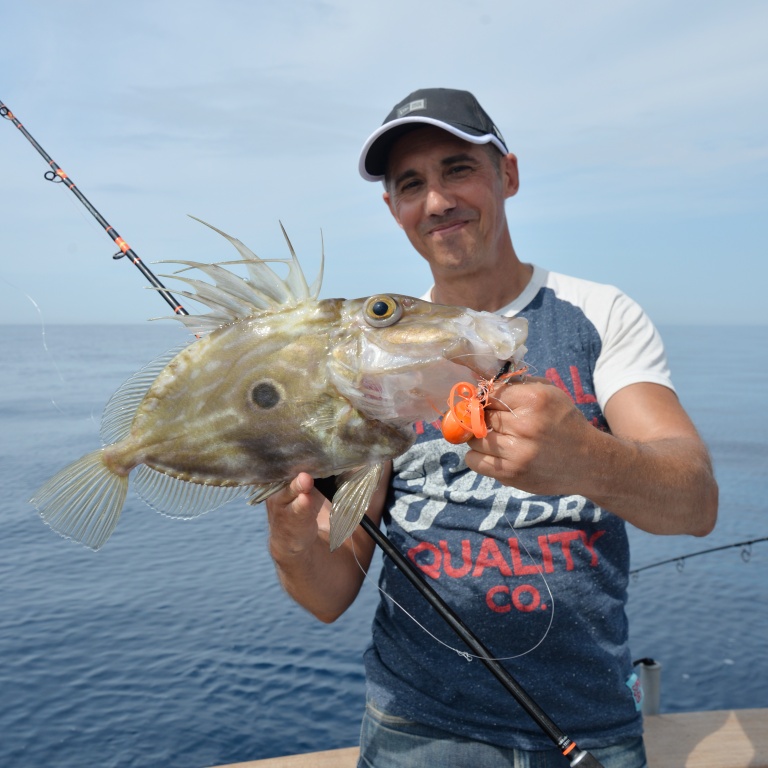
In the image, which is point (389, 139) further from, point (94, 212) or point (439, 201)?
point (94, 212)

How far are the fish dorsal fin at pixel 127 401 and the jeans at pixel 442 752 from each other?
1.53 metres

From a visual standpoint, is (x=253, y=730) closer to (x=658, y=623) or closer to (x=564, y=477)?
(x=658, y=623)

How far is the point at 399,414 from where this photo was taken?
2.09 metres

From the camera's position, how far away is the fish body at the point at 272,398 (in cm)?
206

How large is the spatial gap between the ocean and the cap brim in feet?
17.8

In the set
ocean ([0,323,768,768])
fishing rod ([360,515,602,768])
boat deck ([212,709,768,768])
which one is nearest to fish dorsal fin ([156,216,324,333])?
fishing rod ([360,515,602,768])

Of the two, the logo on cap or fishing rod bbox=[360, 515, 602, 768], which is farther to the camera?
the logo on cap

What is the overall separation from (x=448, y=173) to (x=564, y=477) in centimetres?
172

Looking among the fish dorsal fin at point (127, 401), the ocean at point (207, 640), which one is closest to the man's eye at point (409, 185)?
the fish dorsal fin at point (127, 401)

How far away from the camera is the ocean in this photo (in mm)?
6785

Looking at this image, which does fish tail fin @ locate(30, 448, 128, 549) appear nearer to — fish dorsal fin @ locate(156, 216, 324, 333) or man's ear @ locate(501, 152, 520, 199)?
fish dorsal fin @ locate(156, 216, 324, 333)

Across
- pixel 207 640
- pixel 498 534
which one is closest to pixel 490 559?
pixel 498 534

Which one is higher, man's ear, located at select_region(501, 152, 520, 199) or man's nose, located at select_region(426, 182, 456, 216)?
man's ear, located at select_region(501, 152, 520, 199)

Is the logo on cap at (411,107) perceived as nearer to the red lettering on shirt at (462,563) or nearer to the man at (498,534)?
the man at (498,534)
